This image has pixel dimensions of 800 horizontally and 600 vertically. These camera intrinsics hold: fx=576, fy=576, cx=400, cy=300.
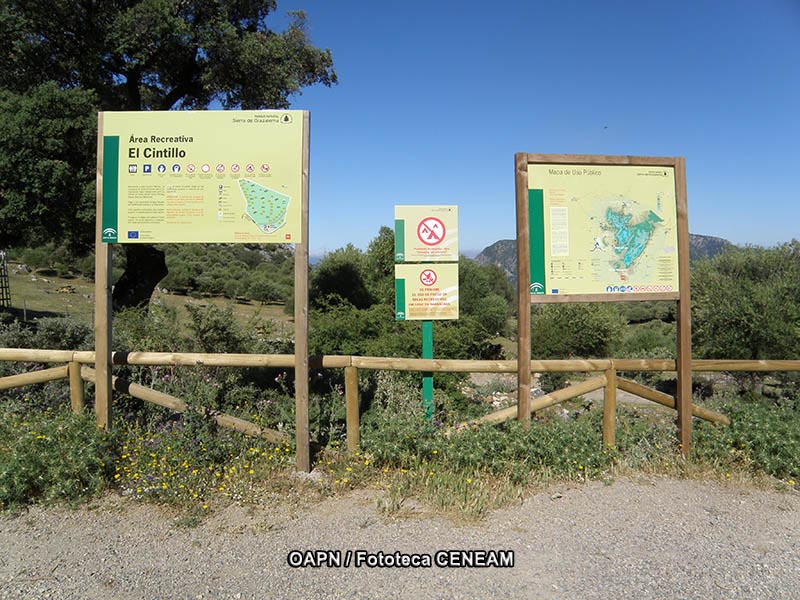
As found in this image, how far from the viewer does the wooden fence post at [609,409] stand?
510cm

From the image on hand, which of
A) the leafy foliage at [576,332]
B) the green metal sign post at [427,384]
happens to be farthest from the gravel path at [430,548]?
the leafy foliage at [576,332]

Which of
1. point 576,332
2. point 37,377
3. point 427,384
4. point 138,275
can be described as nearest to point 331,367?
point 427,384

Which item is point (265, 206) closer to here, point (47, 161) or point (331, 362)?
point (331, 362)

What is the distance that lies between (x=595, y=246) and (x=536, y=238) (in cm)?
56

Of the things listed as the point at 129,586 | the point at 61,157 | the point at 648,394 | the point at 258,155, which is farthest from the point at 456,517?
the point at 61,157

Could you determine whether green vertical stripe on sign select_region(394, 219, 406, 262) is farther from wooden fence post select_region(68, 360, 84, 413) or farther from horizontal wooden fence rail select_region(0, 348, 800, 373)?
wooden fence post select_region(68, 360, 84, 413)

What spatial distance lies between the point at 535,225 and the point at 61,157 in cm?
1200

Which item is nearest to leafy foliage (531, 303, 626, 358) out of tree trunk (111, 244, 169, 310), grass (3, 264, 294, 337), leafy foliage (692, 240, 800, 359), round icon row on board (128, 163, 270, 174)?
leafy foliage (692, 240, 800, 359)

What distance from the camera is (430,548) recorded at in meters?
3.50

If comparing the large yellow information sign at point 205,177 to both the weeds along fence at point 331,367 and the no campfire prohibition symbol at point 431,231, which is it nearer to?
the weeds along fence at point 331,367

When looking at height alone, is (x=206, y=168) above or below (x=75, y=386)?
above

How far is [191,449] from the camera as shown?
459cm

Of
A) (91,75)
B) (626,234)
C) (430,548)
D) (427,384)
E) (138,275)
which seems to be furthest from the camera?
(138,275)

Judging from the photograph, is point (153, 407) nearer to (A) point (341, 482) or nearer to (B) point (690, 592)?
(A) point (341, 482)
